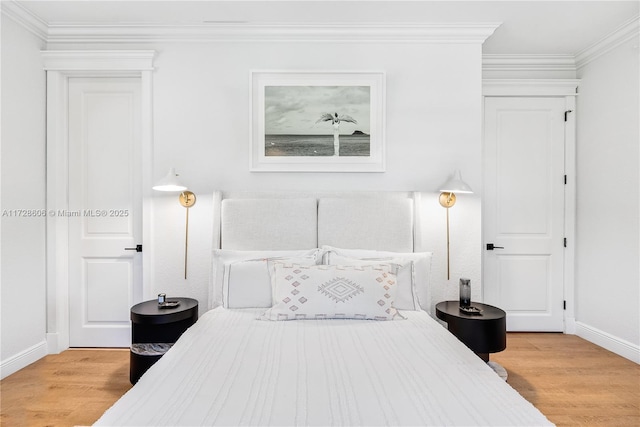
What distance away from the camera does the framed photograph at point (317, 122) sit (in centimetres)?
302

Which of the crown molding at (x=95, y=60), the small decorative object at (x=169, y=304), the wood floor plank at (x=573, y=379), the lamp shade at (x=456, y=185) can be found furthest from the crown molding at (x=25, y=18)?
the wood floor plank at (x=573, y=379)

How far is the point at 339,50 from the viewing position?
303 centimetres

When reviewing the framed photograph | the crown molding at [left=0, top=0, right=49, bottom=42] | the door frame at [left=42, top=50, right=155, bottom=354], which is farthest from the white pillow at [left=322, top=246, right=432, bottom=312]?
the crown molding at [left=0, top=0, right=49, bottom=42]

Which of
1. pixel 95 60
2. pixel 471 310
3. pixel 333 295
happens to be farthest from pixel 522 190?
pixel 95 60

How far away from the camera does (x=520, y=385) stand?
2562mm

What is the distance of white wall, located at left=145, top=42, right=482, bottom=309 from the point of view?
3012 mm

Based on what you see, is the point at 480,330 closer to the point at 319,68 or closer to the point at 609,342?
the point at 609,342

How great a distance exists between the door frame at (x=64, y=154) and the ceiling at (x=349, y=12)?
0.28m

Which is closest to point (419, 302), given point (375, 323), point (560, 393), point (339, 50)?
point (375, 323)

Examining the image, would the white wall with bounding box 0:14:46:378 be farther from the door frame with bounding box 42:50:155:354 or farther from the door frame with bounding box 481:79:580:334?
the door frame with bounding box 481:79:580:334

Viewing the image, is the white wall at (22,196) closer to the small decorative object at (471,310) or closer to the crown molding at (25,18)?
the crown molding at (25,18)

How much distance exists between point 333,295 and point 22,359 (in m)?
2.50

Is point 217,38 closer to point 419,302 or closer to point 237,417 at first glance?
point 419,302

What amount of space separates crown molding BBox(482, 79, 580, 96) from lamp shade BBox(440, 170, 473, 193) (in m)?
1.32
